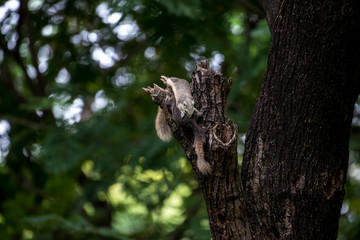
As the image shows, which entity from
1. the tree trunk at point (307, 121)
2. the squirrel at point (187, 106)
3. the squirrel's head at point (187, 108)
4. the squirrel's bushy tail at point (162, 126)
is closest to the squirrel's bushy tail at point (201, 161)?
the squirrel at point (187, 106)

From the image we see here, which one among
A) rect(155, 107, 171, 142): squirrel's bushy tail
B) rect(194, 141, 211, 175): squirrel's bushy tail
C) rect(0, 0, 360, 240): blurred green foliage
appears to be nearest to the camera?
rect(194, 141, 211, 175): squirrel's bushy tail

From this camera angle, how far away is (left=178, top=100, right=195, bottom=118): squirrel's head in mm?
2791

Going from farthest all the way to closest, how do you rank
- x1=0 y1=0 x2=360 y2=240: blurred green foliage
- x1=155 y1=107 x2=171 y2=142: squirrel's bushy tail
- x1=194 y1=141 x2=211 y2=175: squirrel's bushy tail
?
x1=0 y1=0 x2=360 y2=240: blurred green foliage → x1=155 y1=107 x2=171 y2=142: squirrel's bushy tail → x1=194 y1=141 x2=211 y2=175: squirrel's bushy tail

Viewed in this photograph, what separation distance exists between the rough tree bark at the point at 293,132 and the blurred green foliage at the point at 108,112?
1.90 meters

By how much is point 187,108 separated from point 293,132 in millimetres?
627

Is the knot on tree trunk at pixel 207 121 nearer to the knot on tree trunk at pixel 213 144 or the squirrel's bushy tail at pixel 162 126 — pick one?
the knot on tree trunk at pixel 213 144

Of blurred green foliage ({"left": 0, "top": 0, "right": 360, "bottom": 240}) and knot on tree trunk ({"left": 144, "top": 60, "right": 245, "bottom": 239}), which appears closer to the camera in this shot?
knot on tree trunk ({"left": 144, "top": 60, "right": 245, "bottom": 239})

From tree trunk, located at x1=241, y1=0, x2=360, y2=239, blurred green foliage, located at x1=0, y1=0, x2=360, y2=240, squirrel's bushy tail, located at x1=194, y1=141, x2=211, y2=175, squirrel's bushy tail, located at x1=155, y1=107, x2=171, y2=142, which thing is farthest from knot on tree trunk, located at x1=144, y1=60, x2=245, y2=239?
blurred green foliage, located at x1=0, y1=0, x2=360, y2=240

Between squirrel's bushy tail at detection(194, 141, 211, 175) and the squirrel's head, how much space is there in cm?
18

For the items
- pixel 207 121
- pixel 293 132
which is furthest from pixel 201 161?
pixel 293 132

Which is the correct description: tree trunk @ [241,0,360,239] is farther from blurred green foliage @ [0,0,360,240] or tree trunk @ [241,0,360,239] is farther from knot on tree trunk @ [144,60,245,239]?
blurred green foliage @ [0,0,360,240]

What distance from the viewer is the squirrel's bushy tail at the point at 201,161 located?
275cm

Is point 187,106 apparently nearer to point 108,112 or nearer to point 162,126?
point 162,126

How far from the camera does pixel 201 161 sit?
9.03ft
